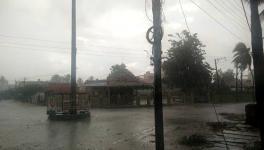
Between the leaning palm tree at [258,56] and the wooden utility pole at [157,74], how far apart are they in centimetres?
443

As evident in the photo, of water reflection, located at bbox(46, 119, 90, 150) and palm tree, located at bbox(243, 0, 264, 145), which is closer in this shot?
palm tree, located at bbox(243, 0, 264, 145)

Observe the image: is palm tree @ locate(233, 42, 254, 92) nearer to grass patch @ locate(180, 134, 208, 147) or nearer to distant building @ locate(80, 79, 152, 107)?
distant building @ locate(80, 79, 152, 107)

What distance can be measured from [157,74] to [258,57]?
507cm

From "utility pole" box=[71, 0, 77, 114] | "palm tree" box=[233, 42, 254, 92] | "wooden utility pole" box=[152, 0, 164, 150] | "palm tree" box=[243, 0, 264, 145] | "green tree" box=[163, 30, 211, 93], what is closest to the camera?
"wooden utility pole" box=[152, 0, 164, 150]

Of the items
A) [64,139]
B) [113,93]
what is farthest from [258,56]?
[113,93]

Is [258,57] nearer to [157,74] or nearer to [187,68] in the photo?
[157,74]

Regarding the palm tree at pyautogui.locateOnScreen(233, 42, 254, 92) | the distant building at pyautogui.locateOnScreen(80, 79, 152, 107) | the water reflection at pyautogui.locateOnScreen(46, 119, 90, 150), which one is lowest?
the water reflection at pyautogui.locateOnScreen(46, 119, 90, 150)

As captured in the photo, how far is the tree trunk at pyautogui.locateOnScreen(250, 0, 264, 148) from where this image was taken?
1059cm

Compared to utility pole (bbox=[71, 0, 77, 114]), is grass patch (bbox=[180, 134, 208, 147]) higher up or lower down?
lower down

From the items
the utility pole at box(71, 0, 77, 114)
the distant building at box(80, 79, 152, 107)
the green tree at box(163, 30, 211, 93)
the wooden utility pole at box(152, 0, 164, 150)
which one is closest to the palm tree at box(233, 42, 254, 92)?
the green tree at box(163, 30, 211, 93)

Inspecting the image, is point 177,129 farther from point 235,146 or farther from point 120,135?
point 235,146

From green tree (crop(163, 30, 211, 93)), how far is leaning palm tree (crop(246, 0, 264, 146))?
33067 millimetres

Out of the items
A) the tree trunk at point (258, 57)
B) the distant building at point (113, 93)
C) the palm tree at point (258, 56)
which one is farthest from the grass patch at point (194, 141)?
the distant building at point (113, 93)

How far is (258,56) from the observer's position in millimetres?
11070
